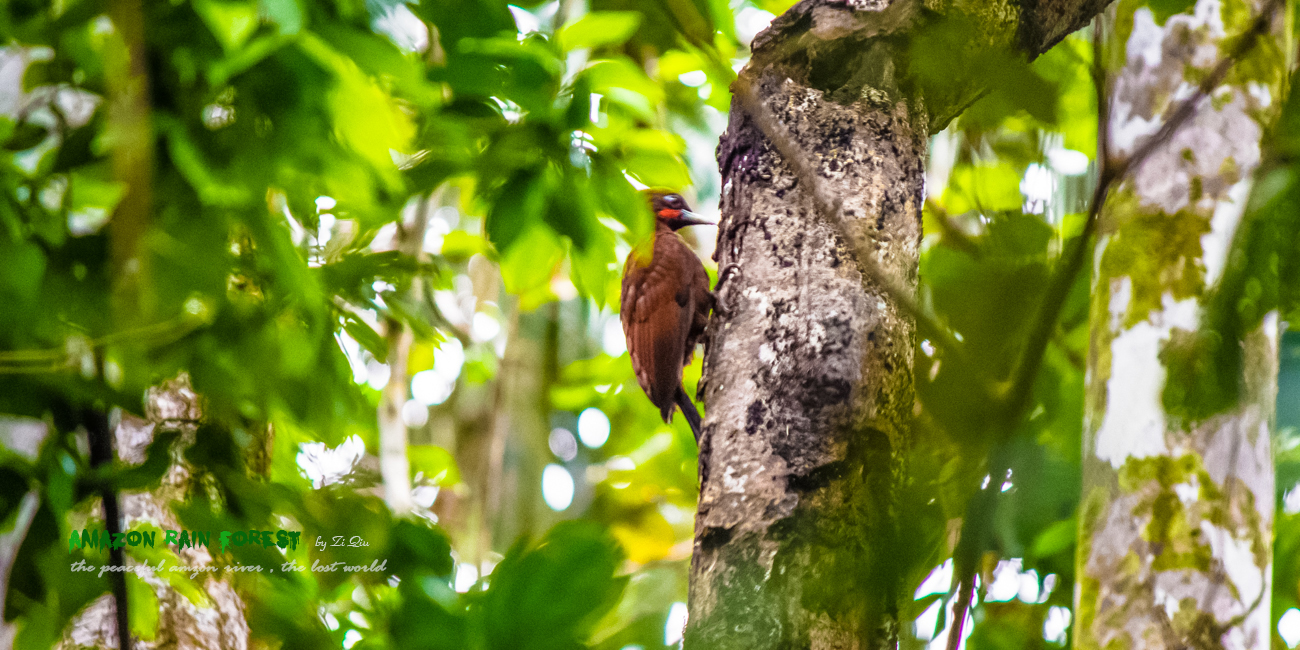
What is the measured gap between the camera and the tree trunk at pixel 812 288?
1.13 meters

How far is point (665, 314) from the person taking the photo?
2.49m

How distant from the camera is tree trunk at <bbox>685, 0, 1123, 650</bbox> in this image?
3.71 feet

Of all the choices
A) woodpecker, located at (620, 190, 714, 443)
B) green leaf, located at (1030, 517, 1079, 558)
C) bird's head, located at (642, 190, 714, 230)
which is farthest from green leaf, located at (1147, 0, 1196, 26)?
bird's head, located at (642, 190, 714, 230)

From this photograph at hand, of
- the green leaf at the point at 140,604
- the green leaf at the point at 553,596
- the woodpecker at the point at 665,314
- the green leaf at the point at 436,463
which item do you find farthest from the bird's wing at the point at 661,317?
the green leaf at the point at 553,596

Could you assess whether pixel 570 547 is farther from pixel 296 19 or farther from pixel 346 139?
pixel 346 139

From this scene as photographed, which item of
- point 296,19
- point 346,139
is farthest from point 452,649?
point 346,139

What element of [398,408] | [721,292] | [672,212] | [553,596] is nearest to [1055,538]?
[553,596]

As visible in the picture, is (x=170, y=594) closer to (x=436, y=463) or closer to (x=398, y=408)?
(x=436, y=463)

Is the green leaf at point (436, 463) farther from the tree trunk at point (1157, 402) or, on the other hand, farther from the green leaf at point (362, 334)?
the tree trunk at point (1157, 402)

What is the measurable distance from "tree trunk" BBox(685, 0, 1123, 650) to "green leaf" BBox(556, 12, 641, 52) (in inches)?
9.1

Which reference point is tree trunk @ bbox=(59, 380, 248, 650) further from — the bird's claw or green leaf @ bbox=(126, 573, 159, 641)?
the bird's claw

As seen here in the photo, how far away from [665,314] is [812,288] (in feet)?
3.99

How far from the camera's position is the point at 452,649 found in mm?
642

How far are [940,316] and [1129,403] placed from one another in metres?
1.13
